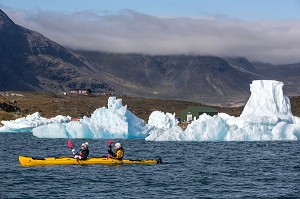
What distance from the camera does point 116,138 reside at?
97438 millimetres

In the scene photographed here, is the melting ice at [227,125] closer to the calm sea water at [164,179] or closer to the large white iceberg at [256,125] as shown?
the large white iceberg at [256,125]

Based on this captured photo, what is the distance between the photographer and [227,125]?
Answer: 78250 mm

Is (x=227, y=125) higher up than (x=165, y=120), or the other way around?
(x=227, y=125)

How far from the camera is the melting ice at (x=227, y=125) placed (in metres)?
79.2

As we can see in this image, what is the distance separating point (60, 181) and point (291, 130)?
50.3 metres

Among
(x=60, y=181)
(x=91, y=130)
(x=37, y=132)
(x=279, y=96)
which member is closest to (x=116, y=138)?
(x=91, y=130)

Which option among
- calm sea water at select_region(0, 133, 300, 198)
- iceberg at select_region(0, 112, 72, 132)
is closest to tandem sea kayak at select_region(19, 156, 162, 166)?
calm sea water at select_region(0, 133, 300, 198)

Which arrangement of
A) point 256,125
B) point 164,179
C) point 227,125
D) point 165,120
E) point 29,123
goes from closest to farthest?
point 164,179
point 227,125
point 256,125
point 165,120
point 29,123

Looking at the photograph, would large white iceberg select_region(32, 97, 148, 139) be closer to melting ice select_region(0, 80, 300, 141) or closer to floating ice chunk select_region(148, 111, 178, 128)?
melting ice select_region(0, 80, 300, 141)

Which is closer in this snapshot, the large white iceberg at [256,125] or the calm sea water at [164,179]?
the calm sea water at [164,179]

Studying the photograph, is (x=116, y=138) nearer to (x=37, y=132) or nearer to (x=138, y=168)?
(x=37, y=132)

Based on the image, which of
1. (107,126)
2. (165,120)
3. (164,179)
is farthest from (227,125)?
(164,179)

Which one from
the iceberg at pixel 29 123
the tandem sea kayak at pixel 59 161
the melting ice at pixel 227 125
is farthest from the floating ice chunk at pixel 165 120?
the tandem sea kayak at pixel 59 161

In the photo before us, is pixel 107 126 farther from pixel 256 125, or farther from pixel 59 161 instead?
pixel 59 161
